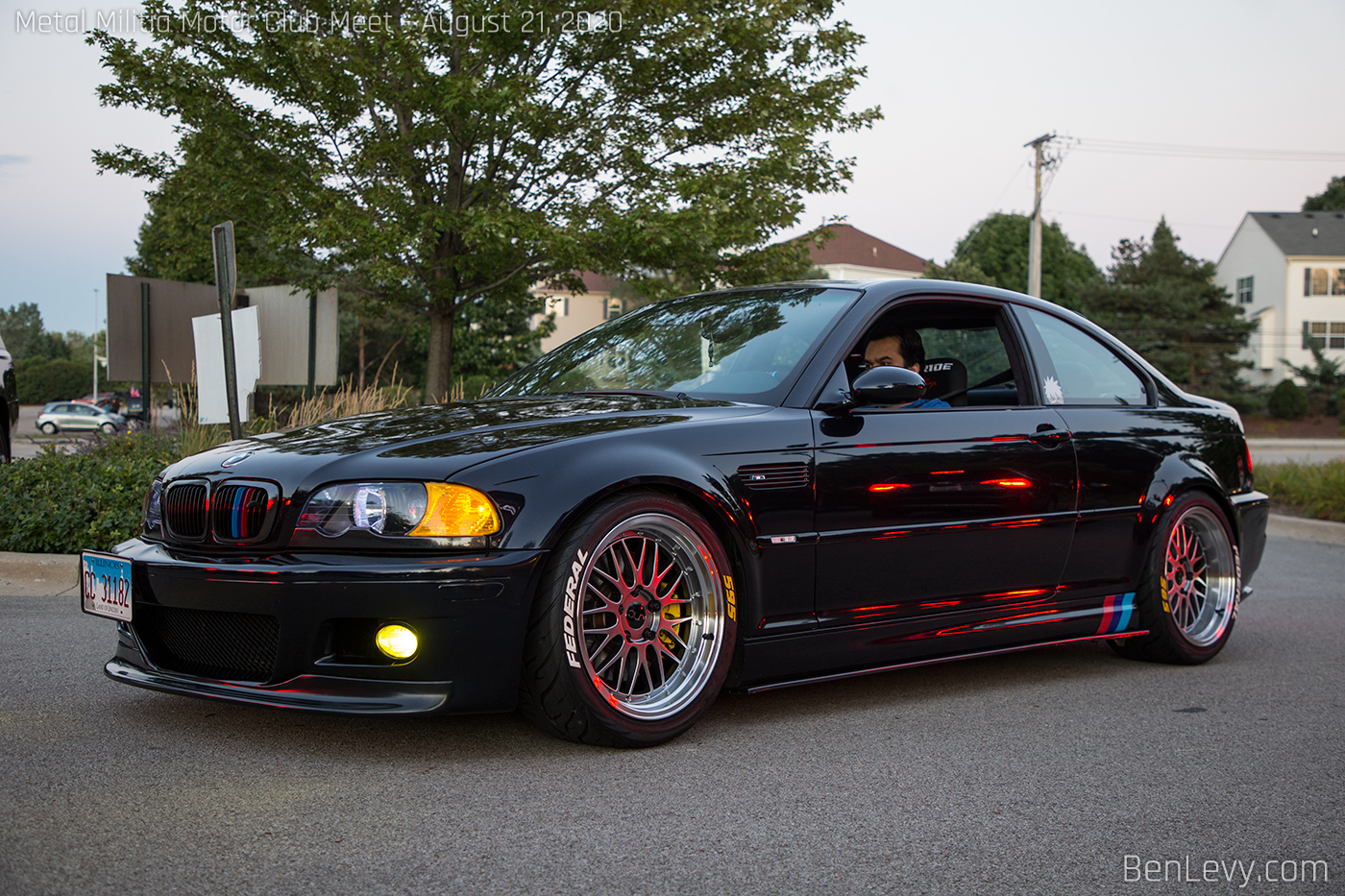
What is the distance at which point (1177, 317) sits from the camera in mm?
49969

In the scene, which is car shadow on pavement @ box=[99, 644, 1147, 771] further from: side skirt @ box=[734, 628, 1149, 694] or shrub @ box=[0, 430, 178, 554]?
shrub @ box=[0, 430, 178, 554]

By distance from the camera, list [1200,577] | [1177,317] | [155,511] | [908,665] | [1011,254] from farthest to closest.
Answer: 1. [1011,254]
2. [1177,317]
3. [1200,577]
4. [908,665]
5. [155,511]

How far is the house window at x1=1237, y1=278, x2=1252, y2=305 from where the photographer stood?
63.8 meters

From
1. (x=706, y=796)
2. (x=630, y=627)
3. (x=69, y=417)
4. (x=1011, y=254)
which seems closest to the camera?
→ (x=706, y=796)

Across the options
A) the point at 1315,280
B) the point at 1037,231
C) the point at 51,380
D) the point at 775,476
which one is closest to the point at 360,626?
the point at 775,476

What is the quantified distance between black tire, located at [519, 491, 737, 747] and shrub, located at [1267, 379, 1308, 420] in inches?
1984

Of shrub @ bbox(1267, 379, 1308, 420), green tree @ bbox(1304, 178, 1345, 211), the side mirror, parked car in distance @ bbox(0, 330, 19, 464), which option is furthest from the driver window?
green tree @ bbox(1304, 178, 1345, 211)

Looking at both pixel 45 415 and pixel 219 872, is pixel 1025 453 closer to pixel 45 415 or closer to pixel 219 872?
pixel 219 872

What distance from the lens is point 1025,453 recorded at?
14.5 ft

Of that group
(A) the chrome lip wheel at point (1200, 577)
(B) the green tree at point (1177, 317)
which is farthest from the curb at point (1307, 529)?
(B) the green tree at point (1177, 317)

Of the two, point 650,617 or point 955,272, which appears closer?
point 650,617

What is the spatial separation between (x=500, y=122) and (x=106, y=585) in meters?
9.38

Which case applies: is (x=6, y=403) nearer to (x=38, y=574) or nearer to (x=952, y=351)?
(x=38, y=574)

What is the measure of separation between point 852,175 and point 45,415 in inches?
1532
